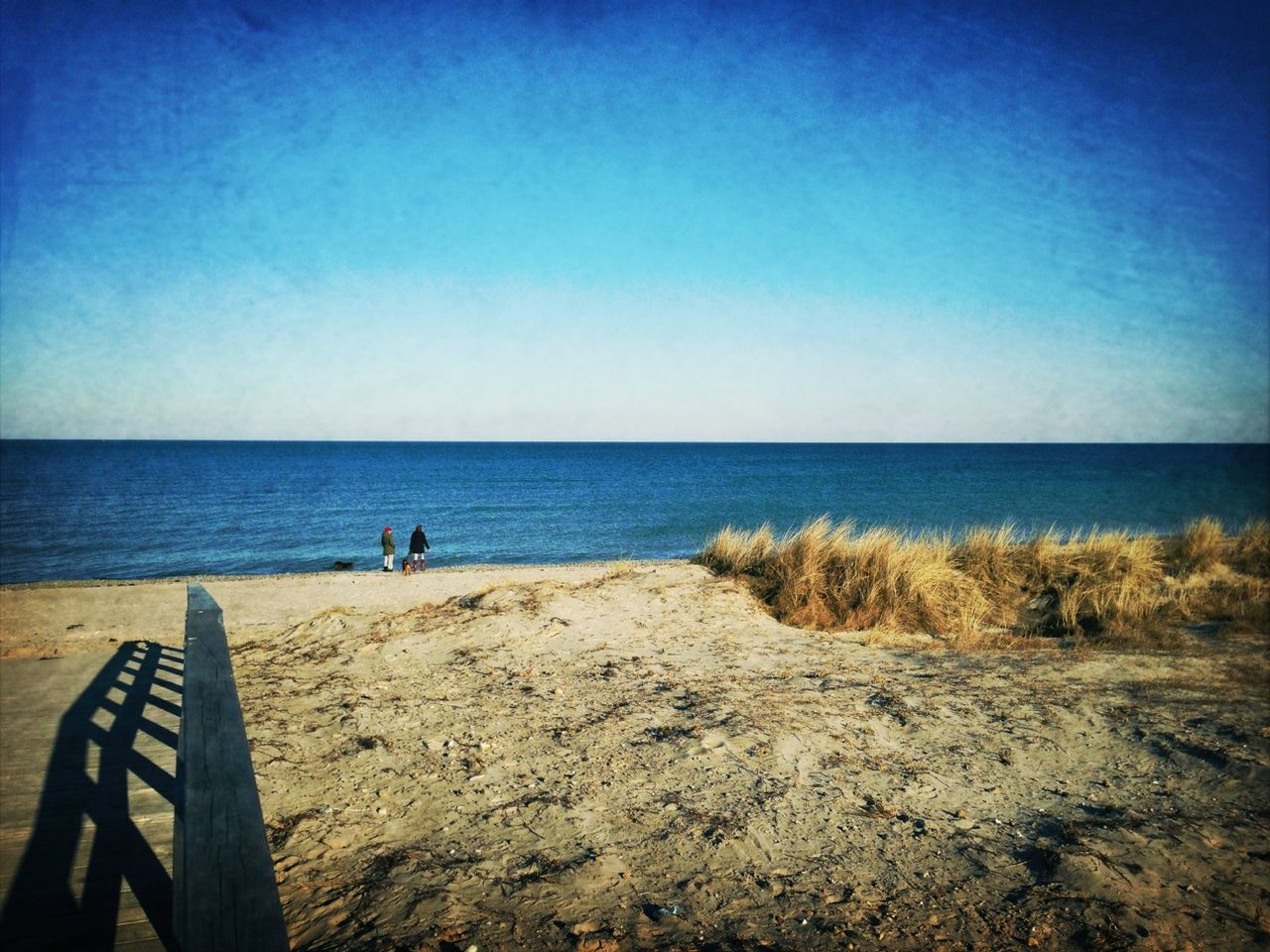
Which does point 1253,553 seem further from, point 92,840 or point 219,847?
point 92,840

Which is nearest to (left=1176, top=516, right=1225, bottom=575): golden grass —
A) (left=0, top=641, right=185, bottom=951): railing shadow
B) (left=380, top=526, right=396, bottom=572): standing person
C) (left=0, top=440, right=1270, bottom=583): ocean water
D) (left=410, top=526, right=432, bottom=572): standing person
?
(left=0, top=440, right=1270, bottom=583): ocean water

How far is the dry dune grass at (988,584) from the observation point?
10.6 metres

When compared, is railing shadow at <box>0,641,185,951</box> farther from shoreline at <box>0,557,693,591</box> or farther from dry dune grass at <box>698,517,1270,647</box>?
shoreline at <box>0,557,693,591</box>

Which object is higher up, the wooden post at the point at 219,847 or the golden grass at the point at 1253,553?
the wooden post at the point at 219,847

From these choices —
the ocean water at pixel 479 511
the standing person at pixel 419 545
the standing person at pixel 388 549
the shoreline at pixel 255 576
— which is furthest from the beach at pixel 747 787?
the ocean water at pixel 479 511

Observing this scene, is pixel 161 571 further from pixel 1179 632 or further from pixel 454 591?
pixel 1179 632

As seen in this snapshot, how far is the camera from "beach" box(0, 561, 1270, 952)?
366 centimetres

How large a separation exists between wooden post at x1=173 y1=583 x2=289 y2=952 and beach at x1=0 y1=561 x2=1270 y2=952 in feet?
3.92

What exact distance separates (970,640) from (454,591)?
34.6 feet

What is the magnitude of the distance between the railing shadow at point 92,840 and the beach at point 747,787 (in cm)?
66

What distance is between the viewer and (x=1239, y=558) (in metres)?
15.0

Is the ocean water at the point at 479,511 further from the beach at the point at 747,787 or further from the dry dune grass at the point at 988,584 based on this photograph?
the beach at the point at 747,787

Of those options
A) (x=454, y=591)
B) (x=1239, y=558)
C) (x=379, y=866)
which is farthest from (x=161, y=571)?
(x=1239, y=558)

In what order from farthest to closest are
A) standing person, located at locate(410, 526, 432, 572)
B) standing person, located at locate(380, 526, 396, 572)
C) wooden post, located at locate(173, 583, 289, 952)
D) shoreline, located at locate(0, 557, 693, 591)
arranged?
standing person, located at locate(380, 526, 396, 572) < standing person, located at locate(410, 526, 432, 572) < shoreline, located at locate(0, 557, 693, 591) < wooden post, located at locate(173, 583, 289, 952)
